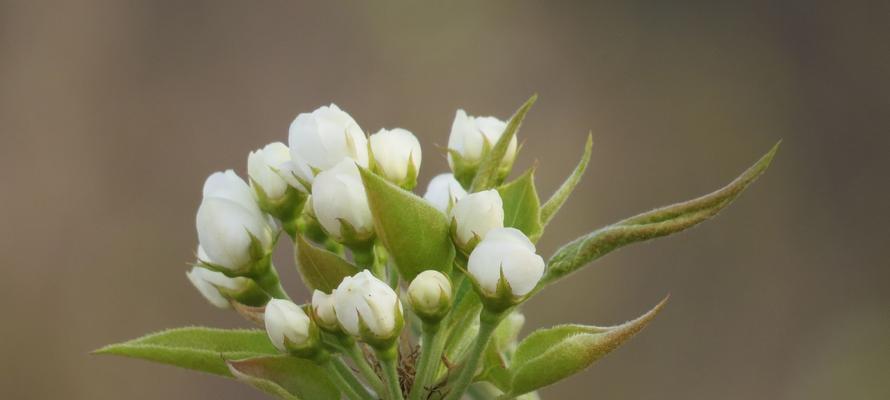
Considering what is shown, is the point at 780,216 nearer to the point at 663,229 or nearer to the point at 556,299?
the point at 556,299

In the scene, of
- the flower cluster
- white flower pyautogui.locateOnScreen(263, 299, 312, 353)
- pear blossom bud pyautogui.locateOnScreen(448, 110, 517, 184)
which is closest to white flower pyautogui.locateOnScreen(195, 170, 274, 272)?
the flower cluster

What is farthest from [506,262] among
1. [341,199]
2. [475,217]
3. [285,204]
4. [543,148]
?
[543,148]

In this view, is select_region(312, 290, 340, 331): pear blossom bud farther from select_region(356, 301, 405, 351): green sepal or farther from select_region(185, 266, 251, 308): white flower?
select_region(185, 266, 251, 308): white flower

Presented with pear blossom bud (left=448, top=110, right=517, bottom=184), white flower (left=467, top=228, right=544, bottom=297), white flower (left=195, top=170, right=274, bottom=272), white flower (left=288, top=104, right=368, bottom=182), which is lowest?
white flower (left=467, top=228, right=544, bottom=297)

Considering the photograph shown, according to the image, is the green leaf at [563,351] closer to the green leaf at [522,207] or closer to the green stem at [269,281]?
the green leaf at [522,207]

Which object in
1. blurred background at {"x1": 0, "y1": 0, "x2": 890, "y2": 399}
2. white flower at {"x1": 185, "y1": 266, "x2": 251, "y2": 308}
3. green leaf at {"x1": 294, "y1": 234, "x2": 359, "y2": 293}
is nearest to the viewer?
green leaf at {"x1": 294, "y1": 234, "x2": 359, "y2": 293}

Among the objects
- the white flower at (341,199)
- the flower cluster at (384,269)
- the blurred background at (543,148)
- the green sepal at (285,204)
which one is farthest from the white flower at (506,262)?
the blurred background at (543,148)

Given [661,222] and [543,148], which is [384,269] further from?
[543,148]
